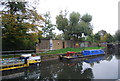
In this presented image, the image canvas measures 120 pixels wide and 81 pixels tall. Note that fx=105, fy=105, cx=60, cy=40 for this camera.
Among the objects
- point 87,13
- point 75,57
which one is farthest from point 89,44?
point 75,57

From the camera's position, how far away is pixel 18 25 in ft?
37.2

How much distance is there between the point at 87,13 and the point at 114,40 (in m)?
22.1

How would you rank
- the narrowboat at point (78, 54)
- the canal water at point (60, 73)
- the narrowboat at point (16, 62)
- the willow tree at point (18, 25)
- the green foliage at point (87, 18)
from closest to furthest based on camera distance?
the canal water at point (60, 73) → the narrowboat at point (16, 62) → the willow tree at point (18, 25) → the narrowboat at point (78, 54) → the green foliage at point (87, 18)

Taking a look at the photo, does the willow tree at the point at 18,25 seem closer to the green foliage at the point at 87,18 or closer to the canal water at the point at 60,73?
the canal water at the point at 60,73

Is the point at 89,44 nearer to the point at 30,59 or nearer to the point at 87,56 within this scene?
the point at 87,56

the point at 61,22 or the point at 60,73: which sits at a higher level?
the point at 61,22

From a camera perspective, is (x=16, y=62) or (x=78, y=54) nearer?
(x=16, y=62)

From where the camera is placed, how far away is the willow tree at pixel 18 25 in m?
10.7

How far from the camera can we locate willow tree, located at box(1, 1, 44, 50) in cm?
1071

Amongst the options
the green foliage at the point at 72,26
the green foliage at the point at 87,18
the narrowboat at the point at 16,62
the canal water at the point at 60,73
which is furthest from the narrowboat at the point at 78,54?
the green foliage at the point at 87,18

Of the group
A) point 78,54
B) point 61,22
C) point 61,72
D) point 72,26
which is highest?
point 61,22

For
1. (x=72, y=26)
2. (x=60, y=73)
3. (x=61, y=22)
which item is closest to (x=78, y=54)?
(x=60, y=73)

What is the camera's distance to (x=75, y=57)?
53.1ft

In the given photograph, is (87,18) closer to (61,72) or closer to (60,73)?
(61,72)
